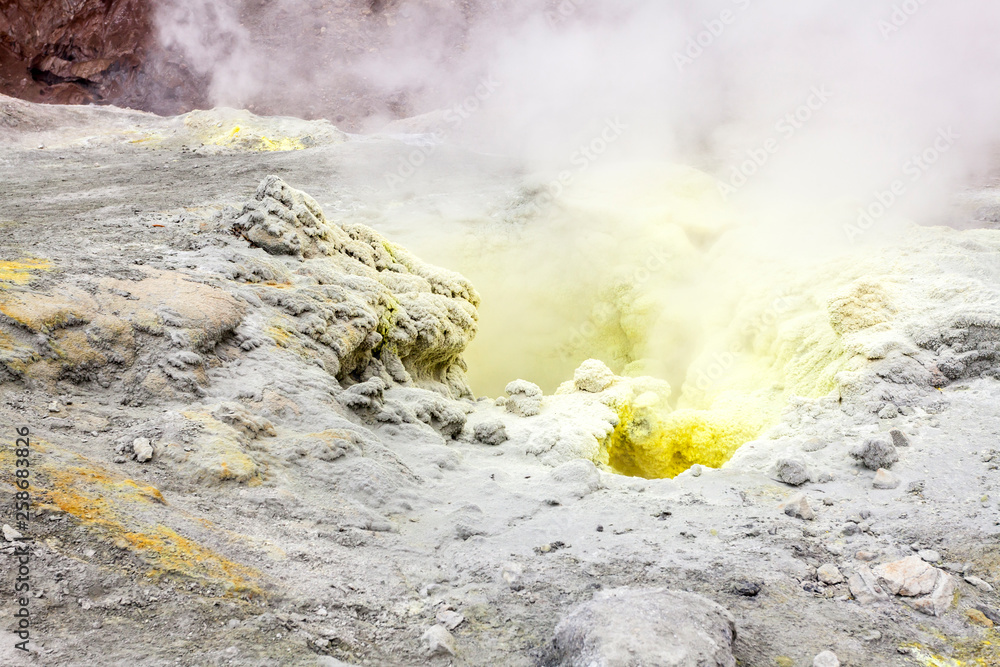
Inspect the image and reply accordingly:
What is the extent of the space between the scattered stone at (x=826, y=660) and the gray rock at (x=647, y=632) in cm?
19

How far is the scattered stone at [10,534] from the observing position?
1247 millimetres

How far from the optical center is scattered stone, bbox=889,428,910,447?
2.57 m

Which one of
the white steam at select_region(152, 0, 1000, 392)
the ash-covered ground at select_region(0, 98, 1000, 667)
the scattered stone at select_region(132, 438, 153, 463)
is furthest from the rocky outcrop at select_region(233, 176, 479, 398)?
the white steam at select_region(152, 0, 1000, 392)

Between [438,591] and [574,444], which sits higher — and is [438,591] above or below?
above

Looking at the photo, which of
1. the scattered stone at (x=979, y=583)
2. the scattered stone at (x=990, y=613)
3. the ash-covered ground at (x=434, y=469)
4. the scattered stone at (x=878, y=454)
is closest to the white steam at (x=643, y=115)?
the ash-covered ground at (x=434, y=469)

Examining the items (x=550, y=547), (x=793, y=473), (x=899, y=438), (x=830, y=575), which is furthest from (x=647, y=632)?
(x=899, y=438)

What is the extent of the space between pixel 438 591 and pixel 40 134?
1018 centimetres

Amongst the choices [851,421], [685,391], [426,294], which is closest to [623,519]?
[851,421]

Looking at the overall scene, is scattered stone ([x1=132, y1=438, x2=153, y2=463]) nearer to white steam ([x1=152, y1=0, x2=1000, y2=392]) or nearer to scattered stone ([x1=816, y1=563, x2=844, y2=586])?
scattered stone ([x1=816, y1=563, x2=844, y2=586])

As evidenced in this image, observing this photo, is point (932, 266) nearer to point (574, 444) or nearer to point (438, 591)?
point (574, 444)

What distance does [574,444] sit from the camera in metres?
3.51

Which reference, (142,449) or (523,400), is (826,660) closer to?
(142,449)

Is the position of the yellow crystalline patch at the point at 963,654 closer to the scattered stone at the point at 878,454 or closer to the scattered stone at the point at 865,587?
the scattered stone at the point at 865,587

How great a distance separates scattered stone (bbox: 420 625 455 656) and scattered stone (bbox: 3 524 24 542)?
3.00ft
